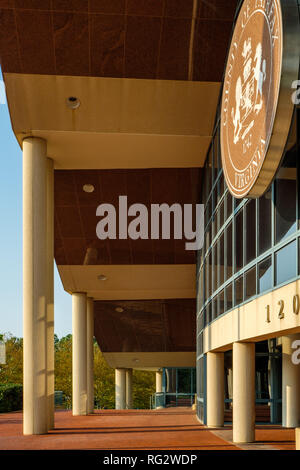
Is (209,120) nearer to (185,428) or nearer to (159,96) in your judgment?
(159,96)

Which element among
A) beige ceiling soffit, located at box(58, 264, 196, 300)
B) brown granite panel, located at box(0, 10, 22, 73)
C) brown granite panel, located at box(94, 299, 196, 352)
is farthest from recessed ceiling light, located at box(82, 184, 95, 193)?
brown granite panel, located at box(94, 299, 196, 352)

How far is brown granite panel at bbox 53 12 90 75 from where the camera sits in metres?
16.6

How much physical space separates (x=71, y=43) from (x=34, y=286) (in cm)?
686

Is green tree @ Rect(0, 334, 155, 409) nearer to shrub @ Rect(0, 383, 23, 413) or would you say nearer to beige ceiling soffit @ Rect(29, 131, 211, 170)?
shrub @ Rect(0, 383, 23, 413)

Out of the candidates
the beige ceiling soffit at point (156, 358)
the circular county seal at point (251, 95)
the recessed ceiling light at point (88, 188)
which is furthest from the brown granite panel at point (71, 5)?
the beige ceiling soffit at point (156, 358)

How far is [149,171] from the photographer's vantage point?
942 inches

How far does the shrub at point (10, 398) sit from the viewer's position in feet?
112

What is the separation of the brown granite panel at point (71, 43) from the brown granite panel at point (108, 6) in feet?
1.15

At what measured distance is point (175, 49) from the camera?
1720cm

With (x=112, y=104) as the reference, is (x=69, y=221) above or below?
below

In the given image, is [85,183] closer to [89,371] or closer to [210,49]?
[210,49]

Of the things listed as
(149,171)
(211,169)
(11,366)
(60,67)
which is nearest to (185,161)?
(211,169)

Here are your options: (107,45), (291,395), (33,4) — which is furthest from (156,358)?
(33,4)
